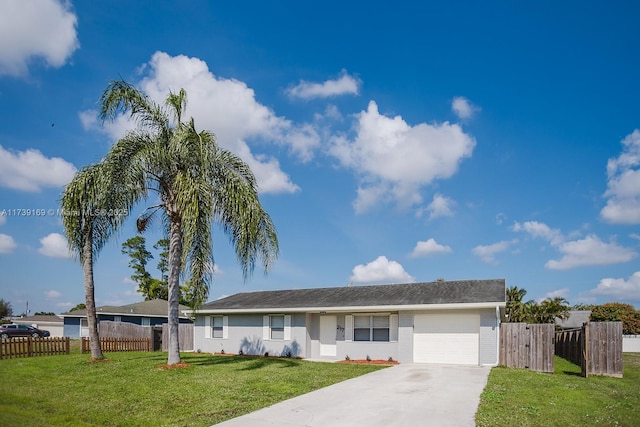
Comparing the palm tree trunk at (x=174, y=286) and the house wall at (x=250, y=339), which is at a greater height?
the palm tree trunk at (x=174, y=286)

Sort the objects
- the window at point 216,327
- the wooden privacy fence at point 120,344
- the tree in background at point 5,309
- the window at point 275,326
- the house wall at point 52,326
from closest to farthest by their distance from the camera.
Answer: the wooden privacy fence at point 120,344
the window at point 275,326
the window at point 216,327
the house wall at point 52,326
the tree in background at point 5,309

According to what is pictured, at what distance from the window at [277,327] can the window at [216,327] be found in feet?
11.9

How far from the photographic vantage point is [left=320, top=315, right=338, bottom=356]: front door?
2251cm

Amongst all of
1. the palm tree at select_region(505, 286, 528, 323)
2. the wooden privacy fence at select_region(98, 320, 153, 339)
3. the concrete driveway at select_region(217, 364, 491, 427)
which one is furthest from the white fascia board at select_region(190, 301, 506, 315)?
the palm tree at select_region(505, 286, 528, 323)

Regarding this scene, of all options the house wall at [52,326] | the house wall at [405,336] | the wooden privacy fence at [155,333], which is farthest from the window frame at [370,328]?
the house wall at [52,326]

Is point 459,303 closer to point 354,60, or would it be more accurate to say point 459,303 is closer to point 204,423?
point 354,60

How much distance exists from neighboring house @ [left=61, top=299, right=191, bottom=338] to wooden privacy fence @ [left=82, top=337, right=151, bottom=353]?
848 cm

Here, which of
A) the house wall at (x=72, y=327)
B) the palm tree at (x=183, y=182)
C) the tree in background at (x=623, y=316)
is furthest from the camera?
the tree in background at (x=623, y=316)

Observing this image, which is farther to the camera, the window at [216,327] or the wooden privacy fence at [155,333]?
the wooden privacy fence at [155,333]

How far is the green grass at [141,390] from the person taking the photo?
27.6ft

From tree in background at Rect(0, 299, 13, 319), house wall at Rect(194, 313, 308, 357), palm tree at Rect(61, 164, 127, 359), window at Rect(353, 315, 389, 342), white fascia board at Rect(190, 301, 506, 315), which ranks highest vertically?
palm tree at Rect(61, 164, 127, 359)

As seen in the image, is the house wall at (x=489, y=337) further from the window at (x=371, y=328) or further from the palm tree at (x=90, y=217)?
the palm tree at (x=90, y=217)

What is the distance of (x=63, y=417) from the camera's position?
830 centimetres

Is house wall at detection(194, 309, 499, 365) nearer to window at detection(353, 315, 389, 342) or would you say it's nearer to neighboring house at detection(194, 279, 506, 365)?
→ neighboring house at detection(194, 279, 506, 365)
